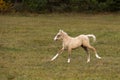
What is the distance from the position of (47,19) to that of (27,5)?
5.09 metres

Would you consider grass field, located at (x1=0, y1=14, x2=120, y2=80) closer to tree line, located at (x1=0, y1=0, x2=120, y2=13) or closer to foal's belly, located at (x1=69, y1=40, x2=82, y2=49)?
foal's belly, located at (x1=69, y1=40, x2=82, y2=49)

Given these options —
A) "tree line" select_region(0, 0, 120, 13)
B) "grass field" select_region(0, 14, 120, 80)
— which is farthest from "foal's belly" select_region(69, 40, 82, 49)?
"tree line" select_region(0, 0, 120, 13)

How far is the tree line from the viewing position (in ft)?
114

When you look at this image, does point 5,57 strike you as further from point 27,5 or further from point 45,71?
point 27,5

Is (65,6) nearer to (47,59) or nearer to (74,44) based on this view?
(47,59)

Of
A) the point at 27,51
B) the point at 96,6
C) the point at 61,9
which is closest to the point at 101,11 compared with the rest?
the point at 96,6

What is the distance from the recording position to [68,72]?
10484 mm

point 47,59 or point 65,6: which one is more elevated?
point 47,59

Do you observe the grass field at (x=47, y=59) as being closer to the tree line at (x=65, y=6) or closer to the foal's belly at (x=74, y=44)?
the foal's belly at (x=74, y=44)

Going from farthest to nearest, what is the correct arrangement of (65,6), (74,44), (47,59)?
(65,6) → (47,59) → (74,44)

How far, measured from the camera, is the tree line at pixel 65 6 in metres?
34.8

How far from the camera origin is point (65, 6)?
35.1 metres

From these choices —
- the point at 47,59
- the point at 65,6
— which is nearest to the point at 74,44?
the point at 47,59

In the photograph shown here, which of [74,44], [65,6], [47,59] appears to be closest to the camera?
[74,44]
